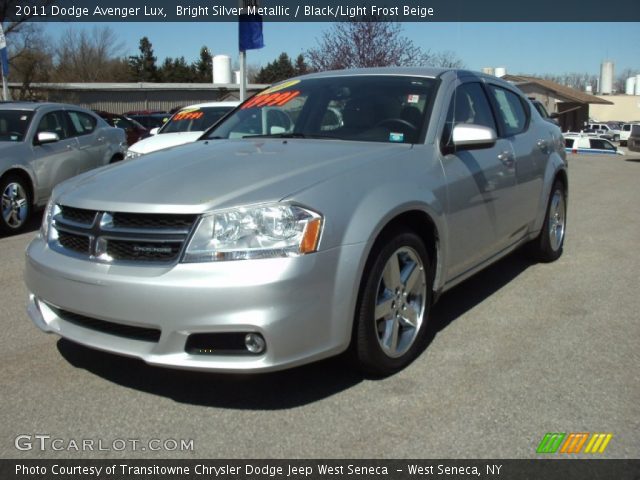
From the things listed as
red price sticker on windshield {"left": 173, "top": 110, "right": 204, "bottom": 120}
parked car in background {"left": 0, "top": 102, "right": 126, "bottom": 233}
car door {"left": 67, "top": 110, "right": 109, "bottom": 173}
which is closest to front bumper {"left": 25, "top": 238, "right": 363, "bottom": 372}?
parked car in background {"left": 0, "top": 102, "right": 126, "bottom": 233}

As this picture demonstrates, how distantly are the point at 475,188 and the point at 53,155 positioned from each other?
20.5ft

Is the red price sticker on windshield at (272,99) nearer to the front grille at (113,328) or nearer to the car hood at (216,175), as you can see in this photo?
the car hood at (216,175)

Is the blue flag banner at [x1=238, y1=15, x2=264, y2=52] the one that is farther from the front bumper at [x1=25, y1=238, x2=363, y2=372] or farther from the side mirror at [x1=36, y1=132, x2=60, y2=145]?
the front bumper at [x1=25, y1=238, x2=363, y2=372]

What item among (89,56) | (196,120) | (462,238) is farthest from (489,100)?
(89,56)

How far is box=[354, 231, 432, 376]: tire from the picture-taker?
3.10 m

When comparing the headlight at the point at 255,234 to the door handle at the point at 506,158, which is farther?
the door handle at the point at 506,158

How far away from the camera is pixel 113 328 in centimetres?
300

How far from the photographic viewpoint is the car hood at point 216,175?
2.89 m

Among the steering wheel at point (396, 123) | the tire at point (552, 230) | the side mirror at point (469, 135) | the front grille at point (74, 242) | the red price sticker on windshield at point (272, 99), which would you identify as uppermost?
the red price sticker on windshield at point (272, 99)

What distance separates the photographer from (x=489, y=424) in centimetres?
289

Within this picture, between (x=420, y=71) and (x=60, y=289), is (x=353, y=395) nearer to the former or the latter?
(x=60, y=289)

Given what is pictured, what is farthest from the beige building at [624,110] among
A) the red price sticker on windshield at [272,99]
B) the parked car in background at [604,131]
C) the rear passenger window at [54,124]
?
the red price sticker on windshield at [272,99]

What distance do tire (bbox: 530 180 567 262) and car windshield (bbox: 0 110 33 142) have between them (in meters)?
6.26
